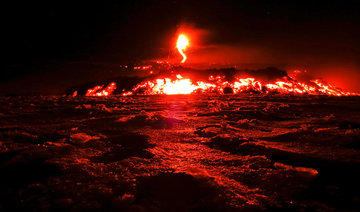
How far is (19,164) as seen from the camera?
12.5 feet

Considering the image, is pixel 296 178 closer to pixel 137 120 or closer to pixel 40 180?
pixel 40 180

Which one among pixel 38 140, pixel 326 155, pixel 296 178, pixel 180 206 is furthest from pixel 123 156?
pixel 326 155

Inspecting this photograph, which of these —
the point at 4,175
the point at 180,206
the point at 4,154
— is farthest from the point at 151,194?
the point at 4,154

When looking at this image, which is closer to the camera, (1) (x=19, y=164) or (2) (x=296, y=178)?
(2) (x=296, y=178)

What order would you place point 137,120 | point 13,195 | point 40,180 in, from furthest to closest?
point 137,120 → point 40,180 → point 13,195

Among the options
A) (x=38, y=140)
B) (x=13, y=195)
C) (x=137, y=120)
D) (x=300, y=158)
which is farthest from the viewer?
(x=137, y=120)

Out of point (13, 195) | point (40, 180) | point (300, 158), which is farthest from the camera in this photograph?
point (300, 158)

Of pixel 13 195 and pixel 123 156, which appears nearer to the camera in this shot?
pixel 13 195

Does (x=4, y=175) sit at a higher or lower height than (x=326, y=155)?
lower

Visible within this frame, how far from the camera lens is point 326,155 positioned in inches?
171

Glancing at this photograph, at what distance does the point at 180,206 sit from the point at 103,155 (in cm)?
258

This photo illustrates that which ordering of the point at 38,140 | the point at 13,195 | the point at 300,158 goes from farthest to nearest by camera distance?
the point at 38,140 < the point at 300,158 < the point at 13,195

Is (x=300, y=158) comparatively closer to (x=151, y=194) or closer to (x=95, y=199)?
(x=151, y=194)

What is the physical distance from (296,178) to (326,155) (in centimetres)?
163
